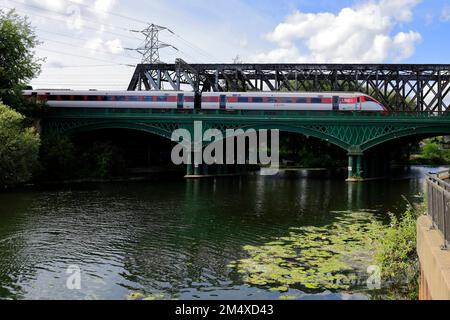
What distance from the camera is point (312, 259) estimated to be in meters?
18.3

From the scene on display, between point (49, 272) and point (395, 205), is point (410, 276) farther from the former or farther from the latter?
point (395, 205)

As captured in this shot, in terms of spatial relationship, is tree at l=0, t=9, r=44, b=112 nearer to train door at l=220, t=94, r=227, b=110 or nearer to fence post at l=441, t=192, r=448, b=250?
train door at l=220, t=94, r=227, b=110

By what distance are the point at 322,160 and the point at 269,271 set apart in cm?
8025

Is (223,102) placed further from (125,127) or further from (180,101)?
(125,127)

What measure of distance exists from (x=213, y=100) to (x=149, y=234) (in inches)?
1585

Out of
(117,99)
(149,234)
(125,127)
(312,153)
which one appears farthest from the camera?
(312,153)

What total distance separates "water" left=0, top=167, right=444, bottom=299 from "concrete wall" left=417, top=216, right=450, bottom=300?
3771mm

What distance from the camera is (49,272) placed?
55.9ft

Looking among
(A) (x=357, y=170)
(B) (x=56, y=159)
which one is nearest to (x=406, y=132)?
(A) (x=357, y=170)

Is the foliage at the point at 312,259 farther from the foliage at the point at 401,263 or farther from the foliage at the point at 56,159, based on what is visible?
the foliage at the point at 56,159

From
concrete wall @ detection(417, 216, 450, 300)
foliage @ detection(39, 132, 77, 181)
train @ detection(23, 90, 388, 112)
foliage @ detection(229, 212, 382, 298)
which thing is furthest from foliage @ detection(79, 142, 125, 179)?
concrete wall @ detection(417, 216, 450, 300)

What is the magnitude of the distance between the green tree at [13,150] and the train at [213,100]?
1633 centimetres

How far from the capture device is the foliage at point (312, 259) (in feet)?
50.7

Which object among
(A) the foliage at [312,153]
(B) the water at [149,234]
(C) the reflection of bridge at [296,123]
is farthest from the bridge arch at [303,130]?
(A) the foliage at [312,153]
